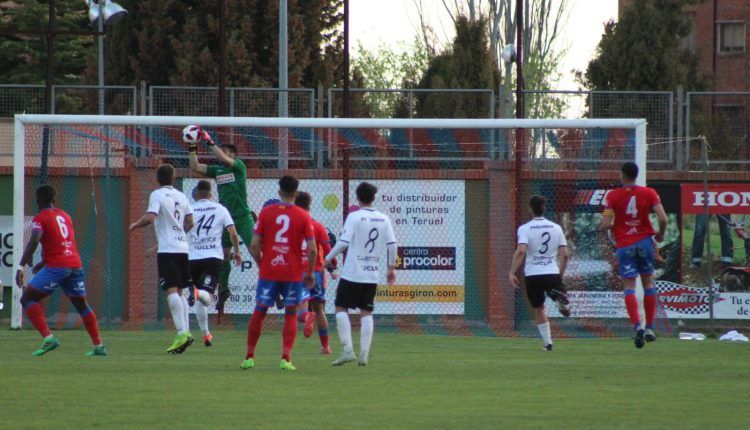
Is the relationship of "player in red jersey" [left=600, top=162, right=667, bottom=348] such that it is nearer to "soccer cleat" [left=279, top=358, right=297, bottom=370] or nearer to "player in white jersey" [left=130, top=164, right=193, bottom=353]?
"soccer cleat" [left=279, top=358, right=297, bottom=370]

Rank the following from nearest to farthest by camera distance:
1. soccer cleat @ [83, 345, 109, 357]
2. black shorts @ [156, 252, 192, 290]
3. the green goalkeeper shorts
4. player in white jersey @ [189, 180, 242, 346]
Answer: soccer cleat @ [83, 345, 109, 357]
black shorts @ [156, 252, 192, 290]
player in white jersey @ [189, 180, 242, 346]
the green goalkeeper shorts

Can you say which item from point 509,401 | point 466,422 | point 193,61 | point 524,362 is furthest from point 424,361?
point 193,61

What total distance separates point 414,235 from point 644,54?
1774cm

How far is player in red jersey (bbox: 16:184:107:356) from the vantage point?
14.1 m

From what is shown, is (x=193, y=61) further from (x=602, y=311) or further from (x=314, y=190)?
(x=602, y=311)

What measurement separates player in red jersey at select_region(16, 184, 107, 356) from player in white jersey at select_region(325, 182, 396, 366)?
2.82 m

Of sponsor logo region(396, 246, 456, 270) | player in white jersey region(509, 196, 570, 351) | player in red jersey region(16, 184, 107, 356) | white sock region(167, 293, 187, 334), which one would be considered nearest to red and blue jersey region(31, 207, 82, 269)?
player in red jersey region(16, 184, 107, 356)

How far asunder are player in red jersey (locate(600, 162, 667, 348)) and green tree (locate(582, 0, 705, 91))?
20.7 m

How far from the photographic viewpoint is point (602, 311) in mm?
20266

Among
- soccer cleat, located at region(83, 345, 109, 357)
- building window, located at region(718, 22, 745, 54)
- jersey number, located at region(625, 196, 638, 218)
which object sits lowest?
soccer cleat, located at region(83, 345, 109, 357)

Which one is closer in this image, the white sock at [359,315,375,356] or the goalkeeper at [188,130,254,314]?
the white sock at [359,315,375,356]

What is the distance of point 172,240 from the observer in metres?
14.9

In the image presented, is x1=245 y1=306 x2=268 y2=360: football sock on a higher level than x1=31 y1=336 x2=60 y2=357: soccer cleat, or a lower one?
higher

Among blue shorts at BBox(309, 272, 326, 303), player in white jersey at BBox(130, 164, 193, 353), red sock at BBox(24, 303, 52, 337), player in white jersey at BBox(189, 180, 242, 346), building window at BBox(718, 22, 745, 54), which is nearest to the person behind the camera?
red sock at BBox(24, 303, 52, 337)
